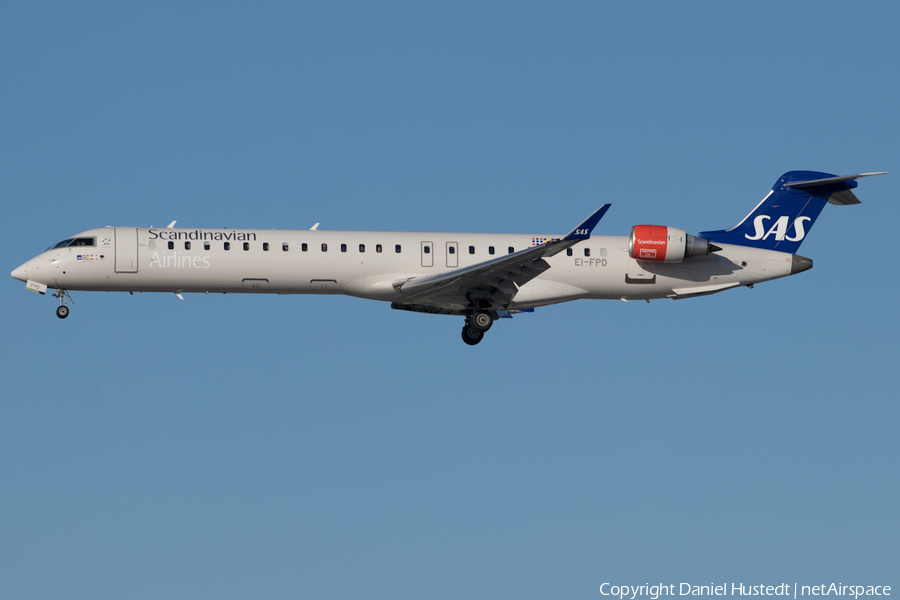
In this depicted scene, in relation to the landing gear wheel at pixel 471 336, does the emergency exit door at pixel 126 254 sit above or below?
above

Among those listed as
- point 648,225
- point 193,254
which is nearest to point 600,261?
point 648,225

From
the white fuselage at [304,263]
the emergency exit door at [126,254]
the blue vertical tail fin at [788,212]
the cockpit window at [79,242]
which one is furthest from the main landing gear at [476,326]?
the cockpit window at [79,242]

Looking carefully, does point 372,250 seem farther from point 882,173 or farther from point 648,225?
point 882,173

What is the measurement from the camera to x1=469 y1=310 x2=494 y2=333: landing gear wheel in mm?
33062

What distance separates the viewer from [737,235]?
35750 mm

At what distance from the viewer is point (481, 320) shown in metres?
33.1

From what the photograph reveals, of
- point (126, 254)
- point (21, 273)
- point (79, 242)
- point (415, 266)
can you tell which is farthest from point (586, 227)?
point (21, 273)

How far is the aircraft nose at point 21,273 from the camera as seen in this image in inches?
1254

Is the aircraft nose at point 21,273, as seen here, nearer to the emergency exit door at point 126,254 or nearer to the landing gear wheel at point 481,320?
the emergency exit door at point 126,254

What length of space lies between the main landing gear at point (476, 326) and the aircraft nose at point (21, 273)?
13.0m

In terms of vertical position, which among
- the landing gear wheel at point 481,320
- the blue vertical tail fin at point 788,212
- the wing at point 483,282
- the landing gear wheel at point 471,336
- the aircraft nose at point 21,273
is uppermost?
the blue vertical tail fin at point 788,212

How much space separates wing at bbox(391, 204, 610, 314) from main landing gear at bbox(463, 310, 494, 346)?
0.32 meters

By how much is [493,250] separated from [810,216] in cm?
1096

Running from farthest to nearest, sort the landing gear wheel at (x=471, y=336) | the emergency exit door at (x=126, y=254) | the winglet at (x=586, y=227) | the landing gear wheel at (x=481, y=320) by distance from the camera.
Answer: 1. the landing gear wheel at (x=471, y=336)
2. the landing gear wheel at (x=481, y=320)
3. the emergency exit door at (x=126, y=254)
4. the winglet at (x=586, y=227)
